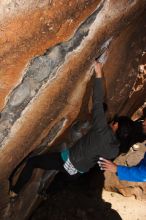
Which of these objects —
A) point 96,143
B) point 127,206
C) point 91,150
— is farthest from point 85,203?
point 96,143

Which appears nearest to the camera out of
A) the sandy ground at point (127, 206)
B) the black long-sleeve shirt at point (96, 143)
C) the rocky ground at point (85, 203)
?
the black long-sleeve shirt at point (96, 143)

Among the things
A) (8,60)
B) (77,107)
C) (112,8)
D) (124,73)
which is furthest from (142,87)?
(8,60)

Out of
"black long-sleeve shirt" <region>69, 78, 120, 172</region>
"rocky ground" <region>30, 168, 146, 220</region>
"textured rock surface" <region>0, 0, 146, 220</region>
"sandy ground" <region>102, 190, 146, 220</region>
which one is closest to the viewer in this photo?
"textured rock surface" <region>0, 0, 146, 220</region>

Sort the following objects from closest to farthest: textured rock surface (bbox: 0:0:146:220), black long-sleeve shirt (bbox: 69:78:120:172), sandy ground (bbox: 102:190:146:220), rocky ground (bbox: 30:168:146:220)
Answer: textured rock surface (bbox: 0:0:146:220) < black long-sleeve shirt (bbox: 69:78:120:172) < rocky ground (bbox: 30:168:146:220) < sandy ground (bbox: 102:190:146:220)

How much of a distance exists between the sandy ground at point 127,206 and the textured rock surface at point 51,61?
67.8 inches

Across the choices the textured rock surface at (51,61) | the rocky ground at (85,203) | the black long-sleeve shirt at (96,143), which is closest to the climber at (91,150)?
the black long-sleeve shirt at (96,143)

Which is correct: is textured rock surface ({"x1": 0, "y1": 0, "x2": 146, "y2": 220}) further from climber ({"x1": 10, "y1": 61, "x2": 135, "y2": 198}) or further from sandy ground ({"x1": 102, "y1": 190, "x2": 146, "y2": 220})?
sandy ground ({"x1": 102, "y1": 190, "x2": 146, "y2": 220})

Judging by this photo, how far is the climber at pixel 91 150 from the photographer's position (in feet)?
10.7

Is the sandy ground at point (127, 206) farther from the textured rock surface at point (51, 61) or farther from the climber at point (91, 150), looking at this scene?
the climber at point (91, 150)

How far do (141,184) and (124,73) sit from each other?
6.88 feet

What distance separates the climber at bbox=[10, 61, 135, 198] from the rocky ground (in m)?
1.39

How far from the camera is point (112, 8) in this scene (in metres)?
2.87

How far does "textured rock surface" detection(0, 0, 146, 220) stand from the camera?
2.19 meters

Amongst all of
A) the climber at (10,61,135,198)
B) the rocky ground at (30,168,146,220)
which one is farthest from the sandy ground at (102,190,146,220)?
the climber at (10,61,135,198)
